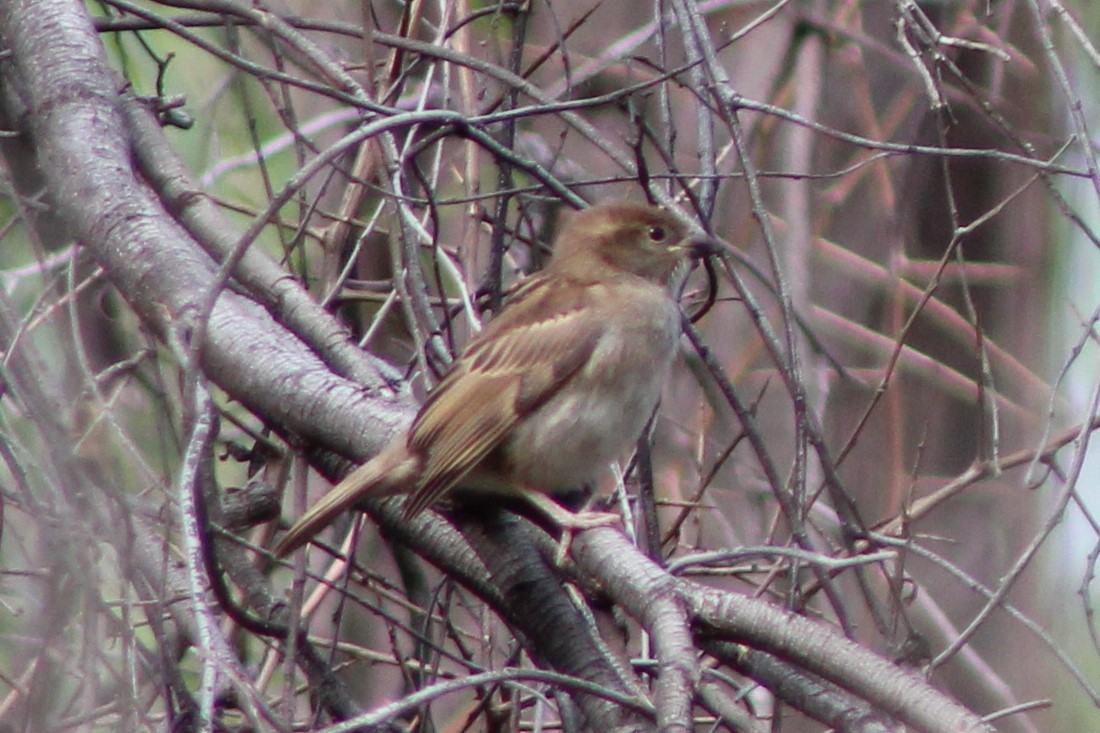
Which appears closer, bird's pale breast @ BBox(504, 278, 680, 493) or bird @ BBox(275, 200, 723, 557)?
bird @ BBox(275, 200, 723, 557)

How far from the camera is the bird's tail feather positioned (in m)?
3.78

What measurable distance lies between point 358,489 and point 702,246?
1.17 meters

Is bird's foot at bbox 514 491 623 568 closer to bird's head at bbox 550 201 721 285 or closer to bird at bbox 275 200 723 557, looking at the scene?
bird at bbox 275 200 723 557

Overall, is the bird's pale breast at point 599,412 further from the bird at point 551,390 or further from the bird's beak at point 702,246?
the bird's beak at point 702,246

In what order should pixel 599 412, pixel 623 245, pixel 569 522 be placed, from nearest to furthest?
pixel 569 522, pixel 599 412, pixel 623 245

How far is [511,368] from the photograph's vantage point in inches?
173

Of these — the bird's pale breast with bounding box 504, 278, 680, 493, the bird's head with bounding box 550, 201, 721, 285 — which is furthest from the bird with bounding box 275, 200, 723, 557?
the bird's head with bounding box 550, 201, 721, 285

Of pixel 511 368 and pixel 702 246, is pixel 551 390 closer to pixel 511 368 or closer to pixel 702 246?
pixel 511 368

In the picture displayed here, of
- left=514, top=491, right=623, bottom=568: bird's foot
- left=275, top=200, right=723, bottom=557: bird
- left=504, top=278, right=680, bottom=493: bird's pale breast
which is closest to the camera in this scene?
left=514, top=491, right=623, bottom=568: bird's foot

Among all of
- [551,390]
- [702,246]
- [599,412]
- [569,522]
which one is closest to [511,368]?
[551,390]

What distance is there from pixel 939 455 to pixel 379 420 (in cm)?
334

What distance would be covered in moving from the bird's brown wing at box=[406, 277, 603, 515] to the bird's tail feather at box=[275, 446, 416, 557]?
0.20m

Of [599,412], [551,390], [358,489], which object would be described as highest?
[551,390]

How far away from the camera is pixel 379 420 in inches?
149
